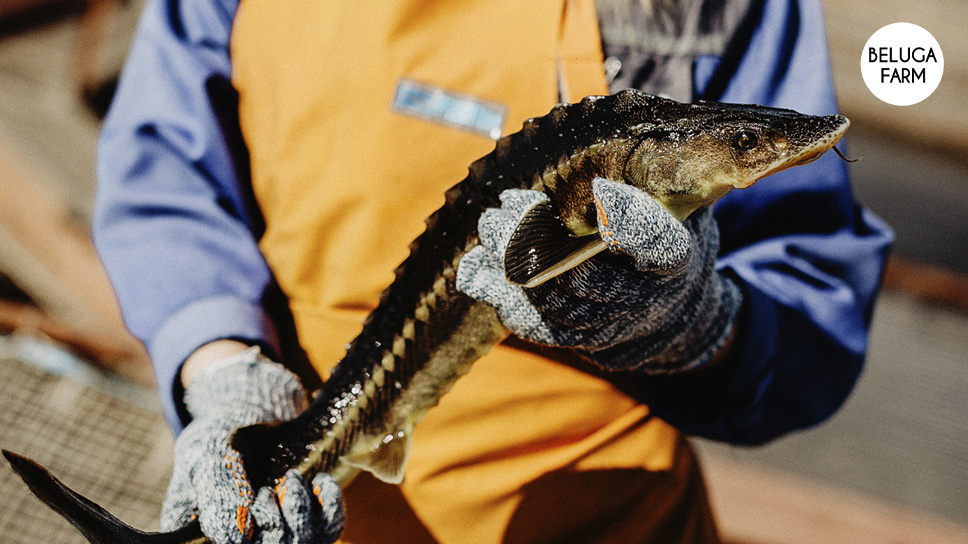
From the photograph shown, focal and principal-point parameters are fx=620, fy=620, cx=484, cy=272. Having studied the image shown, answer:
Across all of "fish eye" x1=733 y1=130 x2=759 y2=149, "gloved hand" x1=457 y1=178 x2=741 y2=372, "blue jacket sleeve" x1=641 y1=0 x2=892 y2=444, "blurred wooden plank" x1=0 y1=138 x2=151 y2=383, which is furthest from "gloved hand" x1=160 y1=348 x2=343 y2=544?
"blurred wooden plank" x1=0 y1=138 x2=151 y2=383

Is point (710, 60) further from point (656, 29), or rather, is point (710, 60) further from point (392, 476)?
point (392, 476)

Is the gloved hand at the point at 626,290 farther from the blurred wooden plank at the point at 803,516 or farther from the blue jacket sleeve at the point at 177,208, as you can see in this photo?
the blurred wooden plank at the point at 803,516

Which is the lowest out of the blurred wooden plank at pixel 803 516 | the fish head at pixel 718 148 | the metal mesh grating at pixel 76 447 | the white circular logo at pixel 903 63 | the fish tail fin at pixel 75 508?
the blurred wooden plank at pixel 803 516

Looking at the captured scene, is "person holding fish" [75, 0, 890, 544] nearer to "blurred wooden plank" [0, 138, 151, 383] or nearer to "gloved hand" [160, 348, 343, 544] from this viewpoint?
"gloved hand" [160, 348, 343, 544]

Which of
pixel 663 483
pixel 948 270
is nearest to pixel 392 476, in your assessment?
pixel 663 483

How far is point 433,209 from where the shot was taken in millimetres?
1025

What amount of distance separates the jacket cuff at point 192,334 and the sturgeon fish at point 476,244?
205 millimetres

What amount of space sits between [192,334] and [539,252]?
2.19ft

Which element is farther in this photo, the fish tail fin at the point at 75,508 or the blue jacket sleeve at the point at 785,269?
the blue jacket sleeve at the point at 785,269

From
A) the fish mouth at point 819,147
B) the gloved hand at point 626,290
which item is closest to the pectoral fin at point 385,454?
the gloved hand at point 626,290

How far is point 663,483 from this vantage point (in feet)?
3.59

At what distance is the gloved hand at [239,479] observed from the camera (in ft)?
2.77

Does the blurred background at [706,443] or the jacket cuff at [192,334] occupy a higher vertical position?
the jacket cuff at [192,334]

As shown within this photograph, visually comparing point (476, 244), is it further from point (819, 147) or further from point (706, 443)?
point (706, 443)
